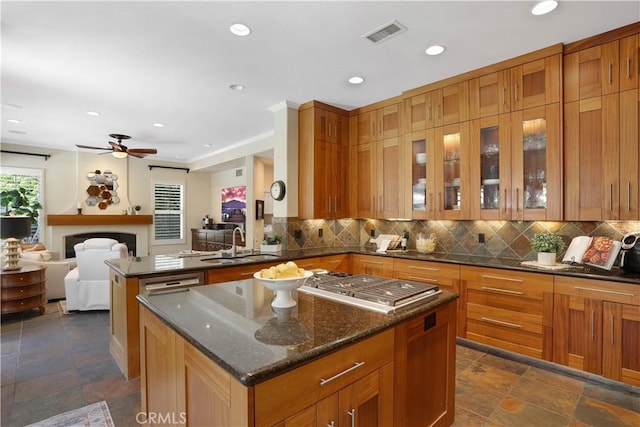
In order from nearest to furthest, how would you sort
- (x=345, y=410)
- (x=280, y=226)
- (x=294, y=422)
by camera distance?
(x=294, y=422) < (x=345, y=410) < (x=280, y=226)

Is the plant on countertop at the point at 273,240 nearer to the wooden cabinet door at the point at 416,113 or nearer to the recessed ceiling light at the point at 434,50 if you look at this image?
the wooden cabinet door at the point at 416,113

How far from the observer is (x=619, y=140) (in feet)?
8.75

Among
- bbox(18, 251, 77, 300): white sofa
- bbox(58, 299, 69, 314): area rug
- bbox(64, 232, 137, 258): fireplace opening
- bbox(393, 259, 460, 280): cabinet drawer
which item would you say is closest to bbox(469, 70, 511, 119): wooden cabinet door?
bbox(393, 259, 460, 280): cabinet drawer

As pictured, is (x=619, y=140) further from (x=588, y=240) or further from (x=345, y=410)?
(x=345, y=410)

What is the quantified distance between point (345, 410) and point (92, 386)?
246 centimetres

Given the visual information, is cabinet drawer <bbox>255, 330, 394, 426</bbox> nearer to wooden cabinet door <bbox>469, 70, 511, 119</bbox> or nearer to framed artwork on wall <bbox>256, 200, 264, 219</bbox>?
wooden cabinet door <bbox>469, 70, 511, 119</bbox>

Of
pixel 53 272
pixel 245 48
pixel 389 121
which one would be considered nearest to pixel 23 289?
pixel 53 272

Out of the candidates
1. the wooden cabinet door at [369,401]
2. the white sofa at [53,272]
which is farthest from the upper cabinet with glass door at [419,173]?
the white sofa at [53,272]

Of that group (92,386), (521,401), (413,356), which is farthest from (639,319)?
(92,386)

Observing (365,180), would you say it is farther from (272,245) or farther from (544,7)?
(544,7)

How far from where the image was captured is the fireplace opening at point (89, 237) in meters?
7.08

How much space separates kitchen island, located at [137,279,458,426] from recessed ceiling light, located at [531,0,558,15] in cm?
214

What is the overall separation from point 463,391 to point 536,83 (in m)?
2.82

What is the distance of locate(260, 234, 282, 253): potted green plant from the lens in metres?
4.01
